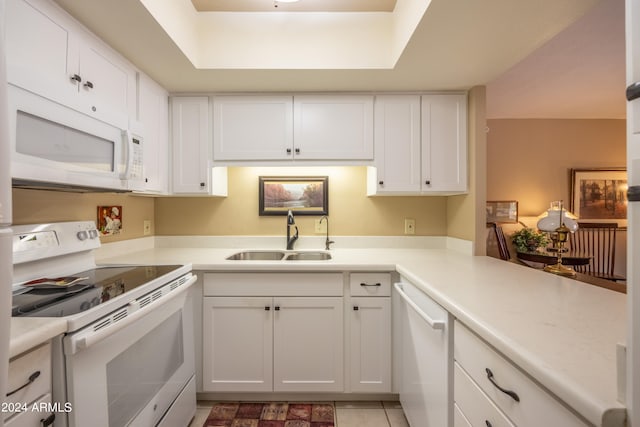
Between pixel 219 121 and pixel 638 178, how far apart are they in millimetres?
2142

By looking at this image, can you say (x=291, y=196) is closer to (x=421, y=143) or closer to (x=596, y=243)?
(x=421, y=143)

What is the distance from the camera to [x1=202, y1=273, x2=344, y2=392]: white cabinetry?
70.0 inches

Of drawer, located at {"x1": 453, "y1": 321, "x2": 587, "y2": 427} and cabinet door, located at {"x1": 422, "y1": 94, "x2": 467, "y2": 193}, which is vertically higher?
cabinet door, located at {"x1": 422, "y1": 94, "x2": 467, "y2": 193}

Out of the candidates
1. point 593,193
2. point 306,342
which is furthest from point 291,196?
point 593,193

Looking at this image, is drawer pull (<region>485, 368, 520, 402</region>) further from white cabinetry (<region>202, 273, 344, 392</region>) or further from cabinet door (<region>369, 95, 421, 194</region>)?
cabinet door (<region>369, 95, 421, 194</region>)

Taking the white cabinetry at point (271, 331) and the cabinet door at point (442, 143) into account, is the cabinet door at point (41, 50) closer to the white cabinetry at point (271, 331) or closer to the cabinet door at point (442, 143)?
the white cabinetry at point (271, 331)

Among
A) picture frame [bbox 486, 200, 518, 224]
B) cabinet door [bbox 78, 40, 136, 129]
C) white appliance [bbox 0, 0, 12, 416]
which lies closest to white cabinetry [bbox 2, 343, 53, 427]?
white appliance [bbox 0, 0, 12, 416]

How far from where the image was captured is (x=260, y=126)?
2.12 m

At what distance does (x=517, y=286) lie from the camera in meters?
1.23

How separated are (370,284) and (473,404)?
88 centimetres

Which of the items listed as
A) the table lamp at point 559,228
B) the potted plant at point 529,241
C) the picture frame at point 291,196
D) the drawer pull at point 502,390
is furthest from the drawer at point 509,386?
the potted plant at point 529,241

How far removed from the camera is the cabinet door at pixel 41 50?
101 cm

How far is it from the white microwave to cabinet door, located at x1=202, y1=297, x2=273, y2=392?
34.3 inches

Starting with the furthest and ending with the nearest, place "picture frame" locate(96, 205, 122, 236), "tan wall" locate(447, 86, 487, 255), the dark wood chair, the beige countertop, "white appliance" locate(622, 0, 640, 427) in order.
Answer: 1. the dark wood chair
2. "tan wall" locate(447, 86, 487, 255)
3. "picture frame" locate(96, 205, 122, 236)
4. the beige countertop
5. "white appliance" locate(622, 0, 640, 427)
